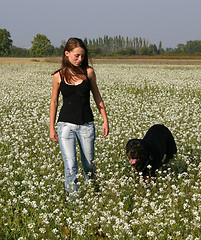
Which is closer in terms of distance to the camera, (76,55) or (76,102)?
(76,55)

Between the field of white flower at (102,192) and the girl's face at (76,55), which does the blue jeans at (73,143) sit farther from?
the girl's face at (76,55)

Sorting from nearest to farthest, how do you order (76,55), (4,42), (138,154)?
1. (76,55)
2. (138,154)
3. (4,42)

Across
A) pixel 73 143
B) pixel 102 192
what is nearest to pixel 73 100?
pixel 73 143

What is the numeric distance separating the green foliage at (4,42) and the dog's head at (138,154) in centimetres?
12580

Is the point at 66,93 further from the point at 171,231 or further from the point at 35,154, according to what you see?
the point at 35,154

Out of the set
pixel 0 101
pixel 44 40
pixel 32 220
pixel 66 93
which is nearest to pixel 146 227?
pixel 32 220

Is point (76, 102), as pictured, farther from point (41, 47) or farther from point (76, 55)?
point (41, 47)

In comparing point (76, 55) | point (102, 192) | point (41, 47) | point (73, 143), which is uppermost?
point (41, 47)

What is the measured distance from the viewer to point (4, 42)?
12594 cm

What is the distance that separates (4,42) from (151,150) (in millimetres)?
131077

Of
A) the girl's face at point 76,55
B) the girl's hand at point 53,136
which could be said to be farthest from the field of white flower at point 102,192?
the girl's face at point 76,55

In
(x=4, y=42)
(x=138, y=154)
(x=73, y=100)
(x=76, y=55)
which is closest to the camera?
(x=76, y=55)

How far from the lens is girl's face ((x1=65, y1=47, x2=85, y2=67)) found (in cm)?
449

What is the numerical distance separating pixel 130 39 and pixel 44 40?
253ft
